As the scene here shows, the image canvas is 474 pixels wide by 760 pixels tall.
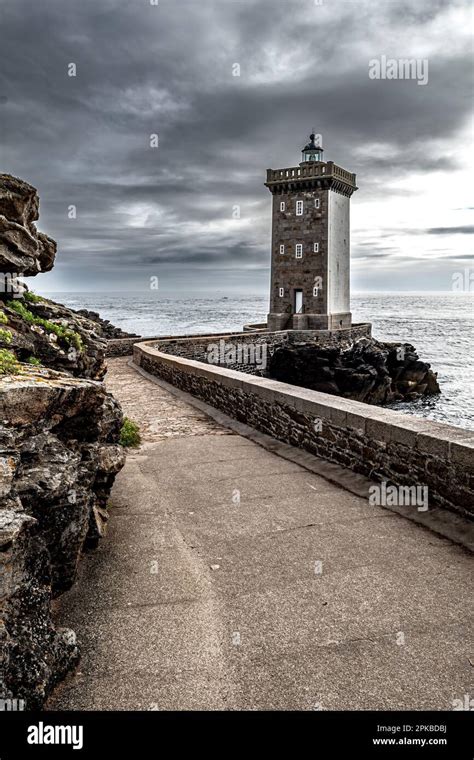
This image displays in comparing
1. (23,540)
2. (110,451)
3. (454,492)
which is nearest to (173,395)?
(110,451)

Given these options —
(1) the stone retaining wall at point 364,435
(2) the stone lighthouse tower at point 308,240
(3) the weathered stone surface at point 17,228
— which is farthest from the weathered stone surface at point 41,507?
(2) the stone lighthouse tower at point 308,240

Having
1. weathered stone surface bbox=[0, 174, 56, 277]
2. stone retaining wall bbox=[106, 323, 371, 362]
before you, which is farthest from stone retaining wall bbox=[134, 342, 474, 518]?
stone retaining wall bbox=[106, 323, 371, 362]

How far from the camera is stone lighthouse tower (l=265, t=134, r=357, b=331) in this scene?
34875 mm

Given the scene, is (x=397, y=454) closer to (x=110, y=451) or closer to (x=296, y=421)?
(x=296, y=421)

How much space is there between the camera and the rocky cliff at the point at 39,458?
296 cm

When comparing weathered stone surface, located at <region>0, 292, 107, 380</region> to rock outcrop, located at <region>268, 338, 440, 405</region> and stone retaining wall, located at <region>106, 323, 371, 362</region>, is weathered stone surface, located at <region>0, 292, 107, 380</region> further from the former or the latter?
rock outcrop, located at <region>268, 338, 440, 405</region>

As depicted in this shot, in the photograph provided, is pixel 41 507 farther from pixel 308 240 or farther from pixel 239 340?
pixel 308 240

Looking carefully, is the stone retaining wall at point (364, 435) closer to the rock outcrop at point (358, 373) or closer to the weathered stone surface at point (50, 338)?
the weathered stone surface at point (50, 338)

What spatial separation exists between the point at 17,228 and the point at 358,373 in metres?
22.1

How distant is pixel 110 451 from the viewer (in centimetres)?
518

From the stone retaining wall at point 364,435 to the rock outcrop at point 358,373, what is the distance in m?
16.0
